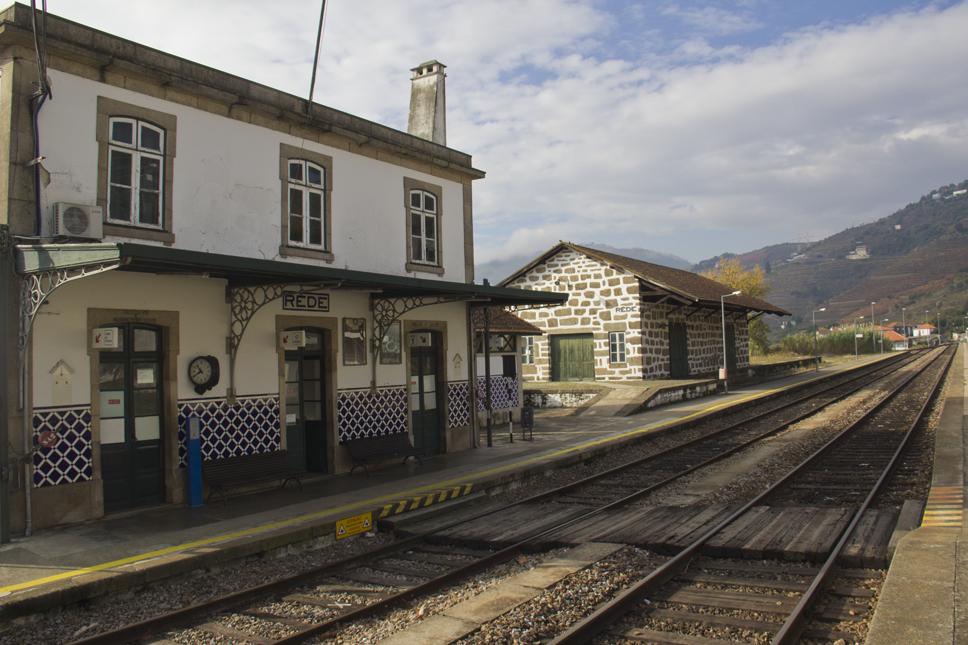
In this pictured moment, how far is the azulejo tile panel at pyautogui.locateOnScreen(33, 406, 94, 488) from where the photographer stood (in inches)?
360

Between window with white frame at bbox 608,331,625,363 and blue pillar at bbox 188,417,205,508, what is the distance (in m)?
20.7

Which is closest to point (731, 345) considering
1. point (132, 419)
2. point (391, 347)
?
point (391, 347)

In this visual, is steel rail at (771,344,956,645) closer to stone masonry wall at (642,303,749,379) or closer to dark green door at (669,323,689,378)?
stone masonry wall at (642,303,749,379)

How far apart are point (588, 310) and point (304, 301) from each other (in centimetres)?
1894

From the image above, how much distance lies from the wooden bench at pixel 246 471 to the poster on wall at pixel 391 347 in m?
2.83

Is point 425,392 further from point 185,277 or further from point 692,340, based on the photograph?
point 692,340

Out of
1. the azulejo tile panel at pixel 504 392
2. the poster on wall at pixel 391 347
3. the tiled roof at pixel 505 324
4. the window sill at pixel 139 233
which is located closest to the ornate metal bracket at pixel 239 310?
the window sill at pixel 139 233

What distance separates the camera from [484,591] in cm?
708

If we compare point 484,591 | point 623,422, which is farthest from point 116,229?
point 623,422

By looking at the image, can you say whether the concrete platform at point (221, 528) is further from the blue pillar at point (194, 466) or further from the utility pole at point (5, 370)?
the utility pole at point (5, 370)

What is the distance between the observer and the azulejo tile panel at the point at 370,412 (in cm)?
1323

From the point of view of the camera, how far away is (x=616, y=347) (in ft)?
96.7

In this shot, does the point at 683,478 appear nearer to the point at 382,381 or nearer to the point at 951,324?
the point at 382,381

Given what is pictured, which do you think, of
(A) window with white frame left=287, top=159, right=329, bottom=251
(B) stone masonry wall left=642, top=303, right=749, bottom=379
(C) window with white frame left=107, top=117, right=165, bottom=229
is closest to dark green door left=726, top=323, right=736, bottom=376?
(B) stone masonry wall left=642, top=303, right=749, bottom=379
